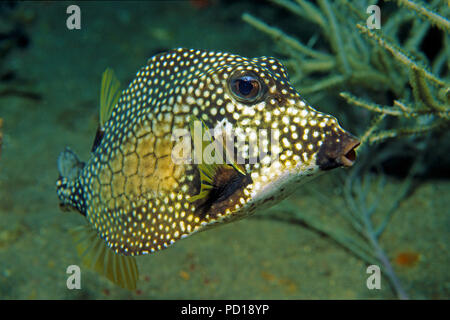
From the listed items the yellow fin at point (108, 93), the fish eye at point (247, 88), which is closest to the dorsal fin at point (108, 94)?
the yellow fin at point (108, 93)

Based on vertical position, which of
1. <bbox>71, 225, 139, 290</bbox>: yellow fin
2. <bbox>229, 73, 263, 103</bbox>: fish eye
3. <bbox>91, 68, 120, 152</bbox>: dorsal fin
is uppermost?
<bbox>91, 68, 120, 152</bbox>: dorsal fin

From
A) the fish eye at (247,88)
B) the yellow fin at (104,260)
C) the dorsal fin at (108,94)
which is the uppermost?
the dorsal fin at (108,94)

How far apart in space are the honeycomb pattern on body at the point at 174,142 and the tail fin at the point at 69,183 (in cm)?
9

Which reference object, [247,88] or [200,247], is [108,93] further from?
[200,247]

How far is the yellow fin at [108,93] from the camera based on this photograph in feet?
8.38

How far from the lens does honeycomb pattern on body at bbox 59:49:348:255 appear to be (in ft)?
6.14

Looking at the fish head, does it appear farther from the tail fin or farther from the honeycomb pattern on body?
the tail fin

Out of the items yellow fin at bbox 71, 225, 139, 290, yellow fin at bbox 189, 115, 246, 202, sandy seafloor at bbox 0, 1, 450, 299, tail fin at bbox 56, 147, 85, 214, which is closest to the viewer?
yellow fin at bbox 189, 115, 246, 202

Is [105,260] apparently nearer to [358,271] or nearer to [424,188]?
[358,271]

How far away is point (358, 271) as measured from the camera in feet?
12.5

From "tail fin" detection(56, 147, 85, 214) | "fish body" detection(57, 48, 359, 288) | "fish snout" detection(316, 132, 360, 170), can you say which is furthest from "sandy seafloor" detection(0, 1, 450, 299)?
"fish snout" detection(316, 132, 360, 170)

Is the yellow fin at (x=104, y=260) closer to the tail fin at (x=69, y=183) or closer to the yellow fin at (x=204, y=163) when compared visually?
the tail fin at (x=69, y=183)

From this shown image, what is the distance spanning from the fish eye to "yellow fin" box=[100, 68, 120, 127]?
1046 mm
